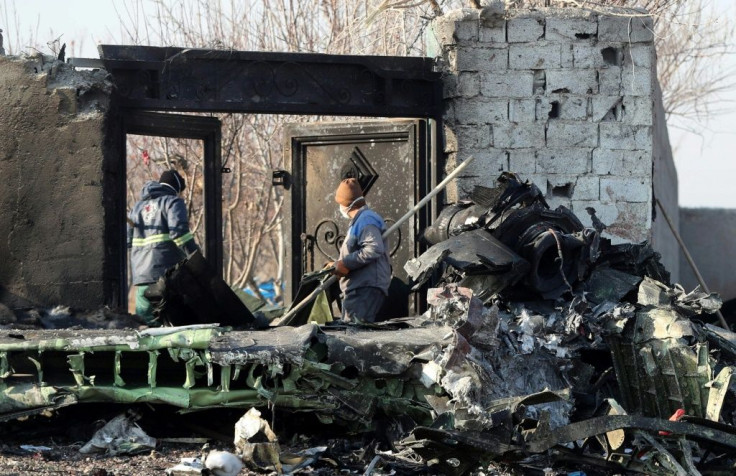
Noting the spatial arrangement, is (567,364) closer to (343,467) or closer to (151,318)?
(343,467)

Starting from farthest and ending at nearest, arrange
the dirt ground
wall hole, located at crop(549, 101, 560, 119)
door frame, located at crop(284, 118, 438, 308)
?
door frame, located at crop(284, 118, 438, 308) → wall hole, located at crop(549, 101, 560, 119) → the dirt ground

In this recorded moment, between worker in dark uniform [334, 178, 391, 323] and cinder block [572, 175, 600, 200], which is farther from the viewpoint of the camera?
cinder block [572, 175, 600, 200]

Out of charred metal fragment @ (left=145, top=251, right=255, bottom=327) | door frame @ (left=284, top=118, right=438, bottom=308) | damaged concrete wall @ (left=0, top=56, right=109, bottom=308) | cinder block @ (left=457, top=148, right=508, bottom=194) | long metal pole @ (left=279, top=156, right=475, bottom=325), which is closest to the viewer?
charred metal fragment @ (left=145, top=251, right=255, bottom=327)

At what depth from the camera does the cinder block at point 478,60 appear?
364 inches

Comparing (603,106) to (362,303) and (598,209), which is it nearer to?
(598,209)

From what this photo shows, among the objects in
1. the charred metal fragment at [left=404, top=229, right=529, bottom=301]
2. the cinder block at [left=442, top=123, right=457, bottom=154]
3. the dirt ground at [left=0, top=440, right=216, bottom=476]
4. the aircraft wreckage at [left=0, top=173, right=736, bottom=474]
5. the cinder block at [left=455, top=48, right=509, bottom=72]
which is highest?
the cinder block at [left=455, top=48, right=509, bottom=72]

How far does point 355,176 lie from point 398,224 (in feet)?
4.22

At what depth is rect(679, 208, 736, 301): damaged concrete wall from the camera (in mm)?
17672

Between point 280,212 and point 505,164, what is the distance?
7.03 meters

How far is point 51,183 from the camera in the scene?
8.32 metres

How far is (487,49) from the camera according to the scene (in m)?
9.26

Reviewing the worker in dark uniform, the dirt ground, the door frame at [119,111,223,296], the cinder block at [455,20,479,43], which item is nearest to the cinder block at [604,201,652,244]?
the cinder block at [455,20,479,43]

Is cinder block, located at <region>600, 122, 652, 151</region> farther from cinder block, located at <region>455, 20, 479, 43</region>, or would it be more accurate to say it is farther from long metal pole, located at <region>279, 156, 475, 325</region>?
cinder block, located at <region>455, 20, 479, 43</region>

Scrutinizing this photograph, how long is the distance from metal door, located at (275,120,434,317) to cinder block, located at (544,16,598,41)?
1.26m
